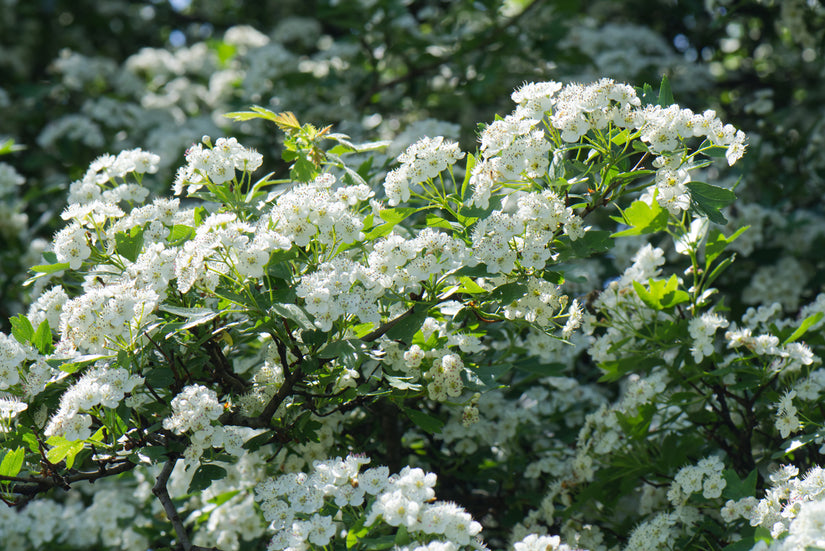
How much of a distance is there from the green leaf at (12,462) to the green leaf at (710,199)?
1.82m

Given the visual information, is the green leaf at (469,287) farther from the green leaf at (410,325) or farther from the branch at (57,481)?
the branch at (57,481)

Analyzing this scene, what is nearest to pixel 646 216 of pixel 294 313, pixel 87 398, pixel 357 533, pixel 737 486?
pixel 737 486

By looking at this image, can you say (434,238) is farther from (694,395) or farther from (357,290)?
(694,395)

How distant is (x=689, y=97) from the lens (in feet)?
15.8

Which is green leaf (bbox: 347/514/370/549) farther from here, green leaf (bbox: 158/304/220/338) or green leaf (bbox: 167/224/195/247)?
green leaf (bbox: 167/224/195/247)

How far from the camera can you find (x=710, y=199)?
2129mm

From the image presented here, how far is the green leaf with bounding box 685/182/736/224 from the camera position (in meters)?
2.11

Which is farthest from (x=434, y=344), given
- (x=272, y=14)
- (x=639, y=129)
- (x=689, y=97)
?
(x=272, y=14)

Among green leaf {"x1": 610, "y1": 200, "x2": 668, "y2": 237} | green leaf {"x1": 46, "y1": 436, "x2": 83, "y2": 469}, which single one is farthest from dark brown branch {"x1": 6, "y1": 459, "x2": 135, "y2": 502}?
green leaf {"x1": 610, "y1": 200, "x2": 668, "y2": 237}

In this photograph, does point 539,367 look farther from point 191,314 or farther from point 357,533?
point 191,314

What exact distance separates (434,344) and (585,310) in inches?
27.4

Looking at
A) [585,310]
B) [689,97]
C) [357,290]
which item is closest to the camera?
[357,290]

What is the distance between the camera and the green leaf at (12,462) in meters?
2.06

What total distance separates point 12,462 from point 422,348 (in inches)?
43.5
